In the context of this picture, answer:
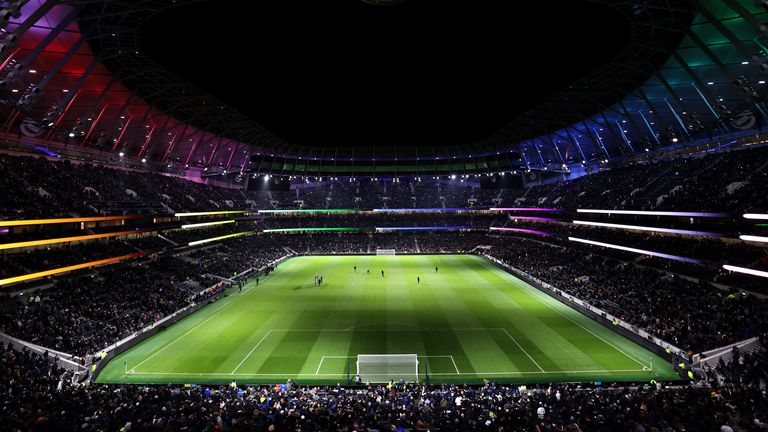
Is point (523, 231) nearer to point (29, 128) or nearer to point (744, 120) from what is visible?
point (744, 120)

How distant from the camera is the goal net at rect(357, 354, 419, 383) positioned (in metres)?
22.1

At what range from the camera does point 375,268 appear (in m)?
60.9

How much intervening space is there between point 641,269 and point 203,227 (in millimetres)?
58144

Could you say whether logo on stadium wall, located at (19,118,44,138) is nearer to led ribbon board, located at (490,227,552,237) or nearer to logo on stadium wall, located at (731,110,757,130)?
logo on stadium wall, located at (731,110,757,130)

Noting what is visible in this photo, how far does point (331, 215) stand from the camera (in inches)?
3526

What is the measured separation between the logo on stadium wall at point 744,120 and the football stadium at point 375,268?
25 centimetres

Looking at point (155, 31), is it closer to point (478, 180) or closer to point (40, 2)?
point (40, 2)

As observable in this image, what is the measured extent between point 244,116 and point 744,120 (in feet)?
181

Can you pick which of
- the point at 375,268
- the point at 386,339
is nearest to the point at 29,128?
the point at 386,339

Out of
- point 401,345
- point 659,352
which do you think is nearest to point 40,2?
point 401,345

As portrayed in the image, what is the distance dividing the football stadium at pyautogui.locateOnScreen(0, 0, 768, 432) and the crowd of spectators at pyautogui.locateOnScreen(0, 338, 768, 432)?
0.15 metres

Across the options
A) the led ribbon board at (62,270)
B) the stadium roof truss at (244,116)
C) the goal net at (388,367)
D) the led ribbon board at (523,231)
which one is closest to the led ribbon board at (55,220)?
the led ribbon board at (62,270)

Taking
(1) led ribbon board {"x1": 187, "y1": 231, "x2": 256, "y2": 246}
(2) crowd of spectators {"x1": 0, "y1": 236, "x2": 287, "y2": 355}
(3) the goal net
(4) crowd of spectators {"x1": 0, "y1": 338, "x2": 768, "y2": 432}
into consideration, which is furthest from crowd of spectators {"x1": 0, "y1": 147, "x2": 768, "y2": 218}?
(3) the goal net

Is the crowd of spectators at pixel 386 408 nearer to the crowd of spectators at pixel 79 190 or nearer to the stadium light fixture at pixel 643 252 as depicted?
the stadium light fixture at pixel 643 252
